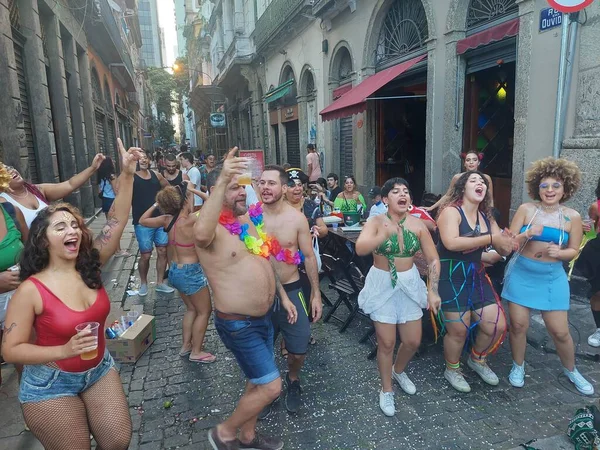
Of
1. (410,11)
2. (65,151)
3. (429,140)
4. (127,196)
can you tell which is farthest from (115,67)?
(127,196)

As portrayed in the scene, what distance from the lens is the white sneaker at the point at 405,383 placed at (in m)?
3.51

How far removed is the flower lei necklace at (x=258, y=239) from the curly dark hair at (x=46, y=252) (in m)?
0.78

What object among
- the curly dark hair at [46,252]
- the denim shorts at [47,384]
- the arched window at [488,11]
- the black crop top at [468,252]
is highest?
the arched window at [488,11]

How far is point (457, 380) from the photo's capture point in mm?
3557

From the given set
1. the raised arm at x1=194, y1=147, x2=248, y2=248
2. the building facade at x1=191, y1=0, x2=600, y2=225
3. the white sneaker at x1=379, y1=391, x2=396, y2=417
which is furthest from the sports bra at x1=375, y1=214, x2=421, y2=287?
the building facade at x1=191, y1=0, x2=600, y2=225

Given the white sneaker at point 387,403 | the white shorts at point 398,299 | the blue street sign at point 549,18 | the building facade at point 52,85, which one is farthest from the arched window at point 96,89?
the white sneaker at point 387,403

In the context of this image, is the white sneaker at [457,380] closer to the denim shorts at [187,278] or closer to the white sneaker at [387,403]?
the white sneaker at [387,403]

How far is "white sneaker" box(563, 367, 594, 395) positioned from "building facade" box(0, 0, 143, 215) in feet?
19.3

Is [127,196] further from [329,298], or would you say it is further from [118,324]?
[329,298]

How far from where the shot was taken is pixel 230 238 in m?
2.72

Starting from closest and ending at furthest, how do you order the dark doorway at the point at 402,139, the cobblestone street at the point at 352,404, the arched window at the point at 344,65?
the cobblestone street at the point at 352,404 → the dark doorway at the point at 402,139 → the arched window at the point at 344,65

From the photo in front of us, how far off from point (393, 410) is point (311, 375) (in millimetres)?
872

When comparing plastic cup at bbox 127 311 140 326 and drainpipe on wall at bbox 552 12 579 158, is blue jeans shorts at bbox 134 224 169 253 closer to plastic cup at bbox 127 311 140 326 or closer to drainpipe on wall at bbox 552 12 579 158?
plastic cup at bbox 127 311 140 326

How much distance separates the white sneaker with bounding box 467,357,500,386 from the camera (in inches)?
141
